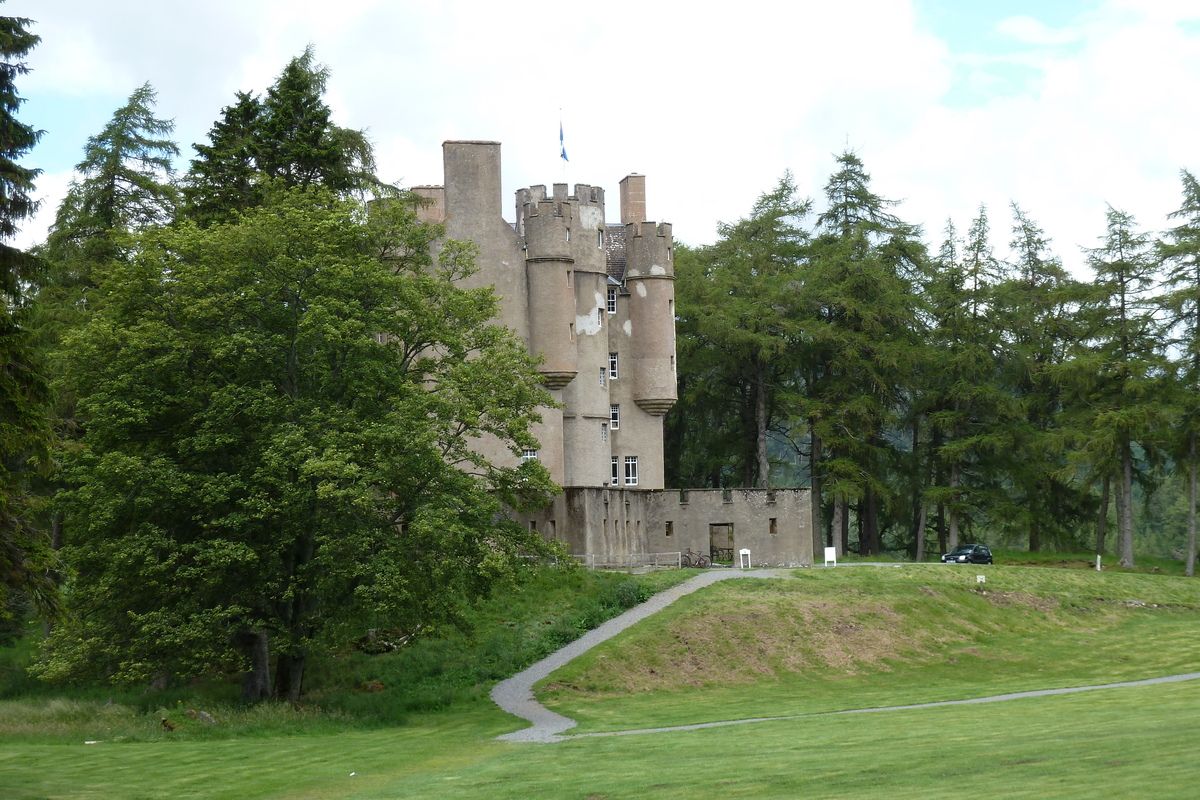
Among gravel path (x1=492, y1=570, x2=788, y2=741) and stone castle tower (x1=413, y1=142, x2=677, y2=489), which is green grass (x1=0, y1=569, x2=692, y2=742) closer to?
gravel path (x1=492, y1=570, x2=788, y2=741)

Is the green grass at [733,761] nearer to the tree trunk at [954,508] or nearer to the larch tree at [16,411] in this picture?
the larch tree at [16,411]

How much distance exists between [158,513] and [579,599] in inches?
574

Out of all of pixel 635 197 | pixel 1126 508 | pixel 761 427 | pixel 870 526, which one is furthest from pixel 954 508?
pixel 635 197

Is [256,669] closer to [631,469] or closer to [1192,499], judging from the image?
[631,469]

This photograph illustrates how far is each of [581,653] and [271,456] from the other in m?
11.1

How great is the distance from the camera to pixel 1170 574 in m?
55.3

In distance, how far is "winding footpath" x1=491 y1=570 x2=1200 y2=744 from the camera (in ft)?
86.8

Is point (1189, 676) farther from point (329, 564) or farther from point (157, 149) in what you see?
point (157, 149)

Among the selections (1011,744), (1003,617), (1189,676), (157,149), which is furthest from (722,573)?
(1011,744)

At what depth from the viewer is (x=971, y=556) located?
180 feet

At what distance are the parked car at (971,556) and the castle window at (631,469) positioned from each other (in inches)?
536

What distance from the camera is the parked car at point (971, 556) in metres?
54.5

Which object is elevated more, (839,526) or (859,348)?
(859,348)

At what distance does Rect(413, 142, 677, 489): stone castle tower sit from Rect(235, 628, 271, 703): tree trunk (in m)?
15.6
